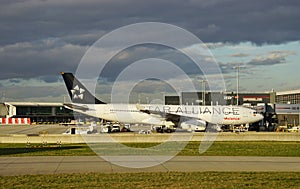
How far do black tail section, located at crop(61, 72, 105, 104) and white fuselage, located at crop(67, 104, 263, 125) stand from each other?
64.0 inches

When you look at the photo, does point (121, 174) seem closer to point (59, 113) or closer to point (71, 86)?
point (71, 86)

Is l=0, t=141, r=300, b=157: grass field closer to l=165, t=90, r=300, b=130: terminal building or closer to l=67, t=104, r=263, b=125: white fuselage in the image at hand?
l=67, t=104, r=263, b=125: white fuselage

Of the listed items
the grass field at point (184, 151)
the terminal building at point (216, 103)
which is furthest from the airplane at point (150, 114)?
the grass field at point (184, 151)

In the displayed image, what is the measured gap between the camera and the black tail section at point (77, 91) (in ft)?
217

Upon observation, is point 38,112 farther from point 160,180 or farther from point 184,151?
point 160,180

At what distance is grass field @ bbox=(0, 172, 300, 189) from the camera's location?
1466 cm

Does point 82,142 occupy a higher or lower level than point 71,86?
lower

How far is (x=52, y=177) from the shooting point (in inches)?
643

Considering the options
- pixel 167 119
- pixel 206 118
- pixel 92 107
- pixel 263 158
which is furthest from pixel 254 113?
pixel 263 158

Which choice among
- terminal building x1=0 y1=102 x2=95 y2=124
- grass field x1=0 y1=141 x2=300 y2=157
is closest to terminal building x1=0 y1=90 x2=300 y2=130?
terminal building x1=0 y1=102 x2=95 y2=124

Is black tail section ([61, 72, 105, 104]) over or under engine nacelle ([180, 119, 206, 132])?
over

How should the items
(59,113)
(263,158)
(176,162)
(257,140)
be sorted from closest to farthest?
(176,162) < (263,158) < (257,140) < (59,113)

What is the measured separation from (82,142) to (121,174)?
2025cm

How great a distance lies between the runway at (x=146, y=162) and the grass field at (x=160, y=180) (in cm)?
142
